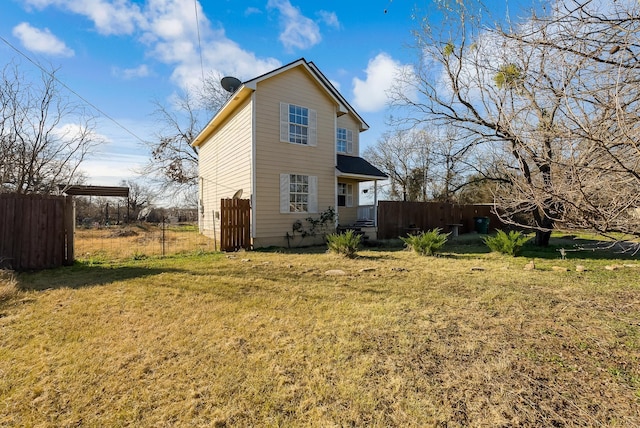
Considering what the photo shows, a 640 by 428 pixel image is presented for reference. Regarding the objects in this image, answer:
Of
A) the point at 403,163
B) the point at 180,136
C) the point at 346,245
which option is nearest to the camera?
the point at 346,245

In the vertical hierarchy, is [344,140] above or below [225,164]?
above

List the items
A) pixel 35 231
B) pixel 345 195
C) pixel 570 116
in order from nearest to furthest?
pixel 570 116
pixel 35 231
pixel 345 195

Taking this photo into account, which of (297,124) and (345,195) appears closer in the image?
(297,124)

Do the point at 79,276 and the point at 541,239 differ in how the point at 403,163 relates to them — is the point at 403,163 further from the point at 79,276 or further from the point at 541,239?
the point at 79,276

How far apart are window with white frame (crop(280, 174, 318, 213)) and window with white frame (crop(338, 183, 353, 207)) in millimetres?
2326

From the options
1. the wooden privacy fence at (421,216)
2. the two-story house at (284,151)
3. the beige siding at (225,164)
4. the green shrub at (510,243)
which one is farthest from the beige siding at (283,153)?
the green shrub at (510,243)

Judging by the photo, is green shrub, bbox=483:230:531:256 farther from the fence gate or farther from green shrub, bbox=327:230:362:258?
the fence gate

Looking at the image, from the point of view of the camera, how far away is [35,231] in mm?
6602

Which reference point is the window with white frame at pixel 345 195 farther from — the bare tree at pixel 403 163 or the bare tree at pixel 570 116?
the bare tree at pixel 403 163

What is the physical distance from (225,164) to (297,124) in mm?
3993

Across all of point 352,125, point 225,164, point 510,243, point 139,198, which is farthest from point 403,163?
point 139,198

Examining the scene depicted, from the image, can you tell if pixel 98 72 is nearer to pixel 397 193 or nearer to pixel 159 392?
pixel 159 392

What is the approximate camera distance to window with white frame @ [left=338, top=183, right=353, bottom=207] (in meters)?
13.6

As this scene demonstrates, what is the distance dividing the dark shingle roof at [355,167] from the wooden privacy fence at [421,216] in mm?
1330
